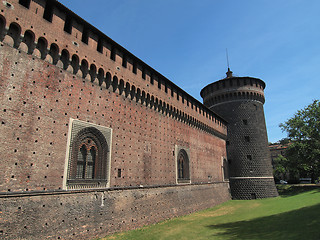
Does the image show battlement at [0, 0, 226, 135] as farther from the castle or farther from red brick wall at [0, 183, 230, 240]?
red brick wall at [0, 183, 230, 240]

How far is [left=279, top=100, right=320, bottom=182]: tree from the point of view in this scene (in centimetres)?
2573

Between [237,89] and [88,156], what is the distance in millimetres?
22985

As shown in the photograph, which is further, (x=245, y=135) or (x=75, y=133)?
(x=245, y=135)

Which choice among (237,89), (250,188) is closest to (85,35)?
(237,89)

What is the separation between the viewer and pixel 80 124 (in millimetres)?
10188

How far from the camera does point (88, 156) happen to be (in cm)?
1049

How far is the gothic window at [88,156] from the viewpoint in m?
9.60

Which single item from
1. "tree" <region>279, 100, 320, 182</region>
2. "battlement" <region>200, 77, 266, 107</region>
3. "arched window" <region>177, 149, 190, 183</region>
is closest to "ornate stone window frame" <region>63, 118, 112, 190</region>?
"arched window" <region>177, 149, 190, 183</region>

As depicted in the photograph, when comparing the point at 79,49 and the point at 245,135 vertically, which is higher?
the point at 79,49

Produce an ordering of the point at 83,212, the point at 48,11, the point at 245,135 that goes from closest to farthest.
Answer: the point at 83,212 < the point at 48,11 < the point at 245,135

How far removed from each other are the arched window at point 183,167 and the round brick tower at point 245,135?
11.3 metres

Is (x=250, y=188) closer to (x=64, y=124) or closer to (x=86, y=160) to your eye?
(x=86, y=160)

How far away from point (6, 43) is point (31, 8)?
1925 mm

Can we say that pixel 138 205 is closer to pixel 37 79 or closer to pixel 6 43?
pixel 37 79
